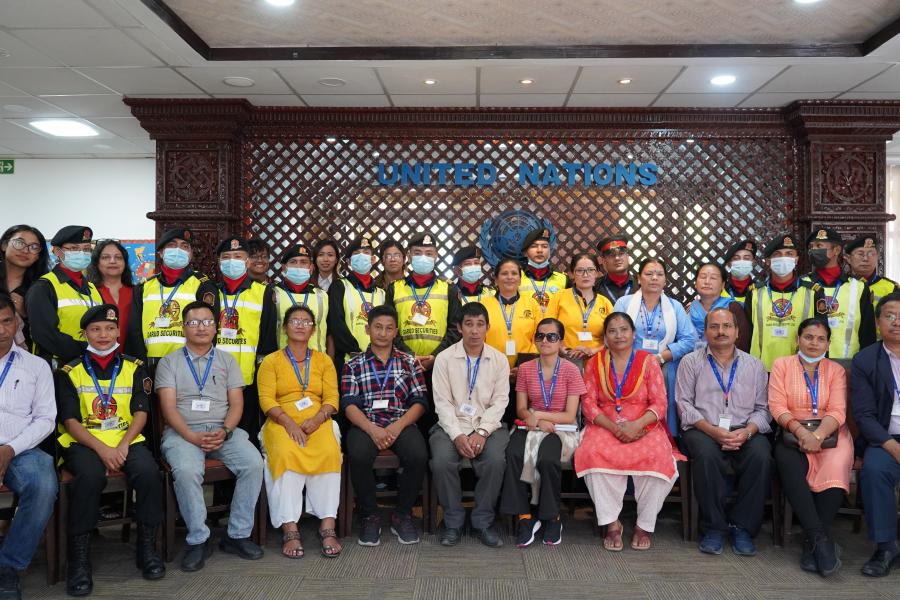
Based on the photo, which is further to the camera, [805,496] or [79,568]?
[805,496]

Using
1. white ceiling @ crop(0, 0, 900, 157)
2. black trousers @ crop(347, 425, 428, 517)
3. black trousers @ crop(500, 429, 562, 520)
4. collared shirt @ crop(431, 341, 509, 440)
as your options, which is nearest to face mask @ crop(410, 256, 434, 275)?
collared shirt @ crop(431, 341, 509, 440)

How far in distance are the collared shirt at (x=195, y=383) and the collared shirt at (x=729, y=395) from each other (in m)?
2.36

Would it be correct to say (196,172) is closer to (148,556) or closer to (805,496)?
(148,556)

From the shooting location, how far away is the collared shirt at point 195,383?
3.13 meters

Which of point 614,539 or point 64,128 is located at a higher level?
point 64,128

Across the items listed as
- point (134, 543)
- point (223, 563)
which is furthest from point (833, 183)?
point (134, 543)

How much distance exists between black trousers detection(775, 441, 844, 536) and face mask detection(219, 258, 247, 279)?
303cm

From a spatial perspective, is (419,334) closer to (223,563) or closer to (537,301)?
(537,301)

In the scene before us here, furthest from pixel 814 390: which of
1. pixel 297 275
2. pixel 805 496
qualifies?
pixel 297 275

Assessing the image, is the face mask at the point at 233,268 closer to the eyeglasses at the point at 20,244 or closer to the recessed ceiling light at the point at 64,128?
the eyeglasses at the point at 20,244

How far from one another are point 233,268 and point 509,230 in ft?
8.24

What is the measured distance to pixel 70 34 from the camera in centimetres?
380

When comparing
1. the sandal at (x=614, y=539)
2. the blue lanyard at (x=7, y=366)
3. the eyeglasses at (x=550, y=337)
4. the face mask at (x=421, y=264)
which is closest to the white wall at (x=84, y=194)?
the face mask at (x=421, y=264)

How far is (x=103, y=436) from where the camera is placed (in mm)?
2934
